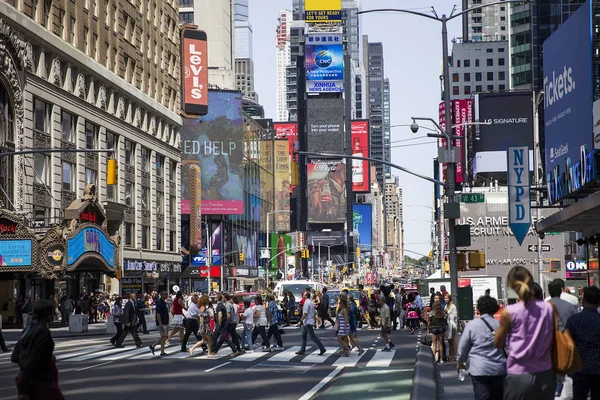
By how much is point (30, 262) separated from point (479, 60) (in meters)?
145

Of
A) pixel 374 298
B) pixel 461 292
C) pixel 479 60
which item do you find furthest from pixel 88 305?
pixel 479 60

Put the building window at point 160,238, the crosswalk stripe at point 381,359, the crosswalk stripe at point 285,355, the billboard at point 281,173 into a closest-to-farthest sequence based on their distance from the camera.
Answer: the crosswalk stripe at point 381,359, the crosswalk stripe at point 285,355, the building window at point 160,238, the billboard at point 281,173

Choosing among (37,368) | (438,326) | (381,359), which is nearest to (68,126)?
(381,359)

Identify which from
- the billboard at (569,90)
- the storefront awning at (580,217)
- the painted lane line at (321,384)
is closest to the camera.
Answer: the painted lane line at (321,384)

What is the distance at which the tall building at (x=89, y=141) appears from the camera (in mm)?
50469

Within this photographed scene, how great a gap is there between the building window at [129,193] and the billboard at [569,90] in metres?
33.5

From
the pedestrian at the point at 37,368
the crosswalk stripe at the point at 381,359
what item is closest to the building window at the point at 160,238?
the crosswalk stripe at the point at 381,359

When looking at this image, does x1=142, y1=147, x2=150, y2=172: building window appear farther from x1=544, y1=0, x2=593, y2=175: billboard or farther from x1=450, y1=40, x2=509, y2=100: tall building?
x1=450, y1=40, x2=509, y2=100: tall building

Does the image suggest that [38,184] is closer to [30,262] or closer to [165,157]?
[30,262]

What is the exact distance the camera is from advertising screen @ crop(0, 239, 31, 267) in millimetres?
48469

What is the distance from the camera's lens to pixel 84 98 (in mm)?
62750

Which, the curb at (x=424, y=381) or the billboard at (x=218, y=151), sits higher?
the billboard at (x=218, y=151)

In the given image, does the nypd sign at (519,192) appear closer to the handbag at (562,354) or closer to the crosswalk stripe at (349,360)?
the crosswalk stripe at (349,360)

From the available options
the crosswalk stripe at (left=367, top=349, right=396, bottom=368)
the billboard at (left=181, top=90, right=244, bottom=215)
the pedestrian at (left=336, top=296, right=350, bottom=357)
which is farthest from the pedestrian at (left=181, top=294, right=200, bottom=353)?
the billboard at (left=181, top=90, right=244, bottom=215)
